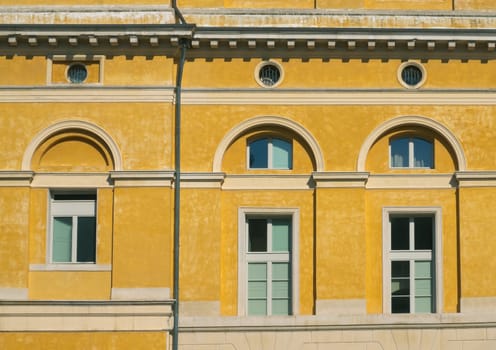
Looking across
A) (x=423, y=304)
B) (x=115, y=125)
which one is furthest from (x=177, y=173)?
(x=423, y=304)

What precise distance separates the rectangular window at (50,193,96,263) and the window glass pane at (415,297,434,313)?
708cm

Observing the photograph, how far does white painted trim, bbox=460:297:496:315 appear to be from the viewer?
26891 mm

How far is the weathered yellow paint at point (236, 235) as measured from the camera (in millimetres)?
27109

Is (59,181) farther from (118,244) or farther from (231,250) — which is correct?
(231,250)

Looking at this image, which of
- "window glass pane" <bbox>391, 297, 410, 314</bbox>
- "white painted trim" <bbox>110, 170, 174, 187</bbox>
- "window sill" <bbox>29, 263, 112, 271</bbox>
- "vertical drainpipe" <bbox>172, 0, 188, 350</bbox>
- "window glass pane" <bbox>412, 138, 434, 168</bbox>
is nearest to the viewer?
"vertical drainpipe" <bbox>172, 0, 188, 350</bbox>

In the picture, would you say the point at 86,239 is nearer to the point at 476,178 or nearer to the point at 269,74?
the point at 269,74

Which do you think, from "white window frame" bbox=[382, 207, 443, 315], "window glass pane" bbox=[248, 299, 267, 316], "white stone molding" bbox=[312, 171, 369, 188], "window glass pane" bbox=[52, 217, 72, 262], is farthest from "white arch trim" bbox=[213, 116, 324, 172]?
"window glass pane" bbox=[52, 217, 72, 262]

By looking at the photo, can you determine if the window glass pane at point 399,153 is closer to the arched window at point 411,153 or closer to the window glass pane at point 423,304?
the arched window at point 411,153

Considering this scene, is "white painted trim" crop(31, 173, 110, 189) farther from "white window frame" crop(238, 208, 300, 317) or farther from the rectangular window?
"white window frame" crop(238, 208, 300, 317)

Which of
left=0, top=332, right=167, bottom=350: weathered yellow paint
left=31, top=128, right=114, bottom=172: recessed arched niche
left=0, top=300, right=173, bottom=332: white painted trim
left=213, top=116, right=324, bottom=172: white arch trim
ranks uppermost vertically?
left=213, top=116, right=324, bottom=172: white arch trim

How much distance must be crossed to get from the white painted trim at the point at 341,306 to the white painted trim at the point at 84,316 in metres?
3.19

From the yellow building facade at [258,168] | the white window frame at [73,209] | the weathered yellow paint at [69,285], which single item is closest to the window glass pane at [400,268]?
the yellow building facade at [258,168]

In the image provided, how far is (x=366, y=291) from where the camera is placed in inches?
1066

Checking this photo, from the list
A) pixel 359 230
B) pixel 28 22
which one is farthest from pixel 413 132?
pixel 28 22
